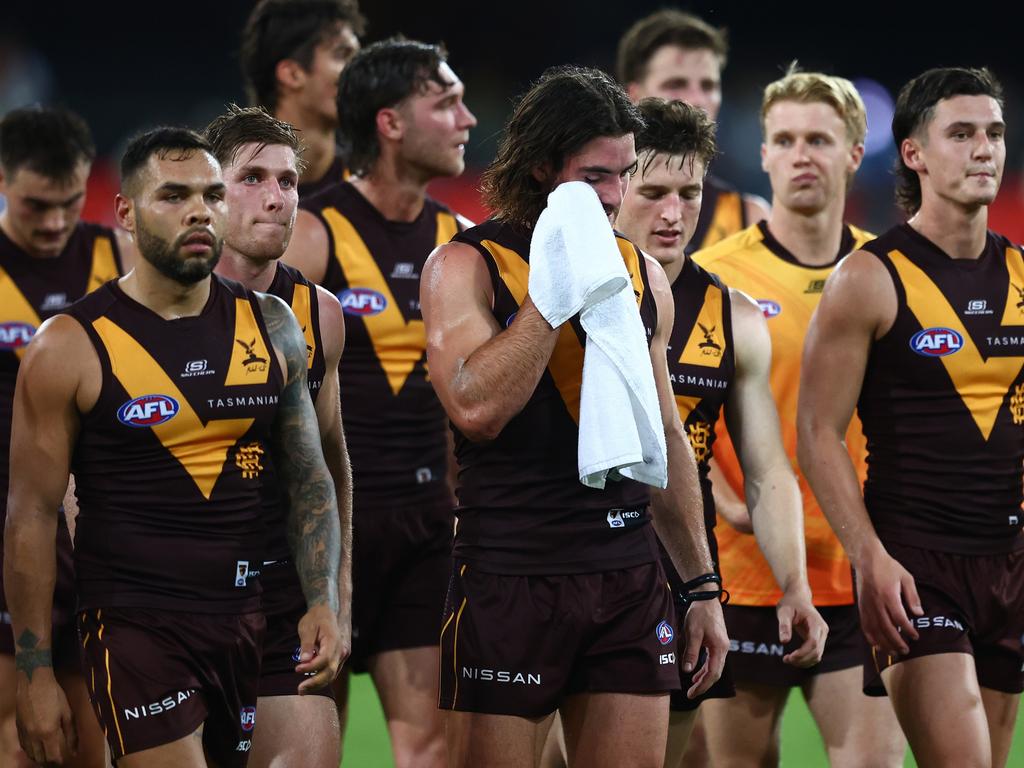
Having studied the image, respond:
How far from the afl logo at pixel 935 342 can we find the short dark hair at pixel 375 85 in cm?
216

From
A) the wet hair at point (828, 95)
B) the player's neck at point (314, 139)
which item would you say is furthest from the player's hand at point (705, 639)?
the player's neck at point (314, 139)

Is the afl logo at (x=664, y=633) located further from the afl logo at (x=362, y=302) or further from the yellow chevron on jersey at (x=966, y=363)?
the afl logo at (x=362, y=302)

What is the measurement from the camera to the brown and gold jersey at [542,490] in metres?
3.98

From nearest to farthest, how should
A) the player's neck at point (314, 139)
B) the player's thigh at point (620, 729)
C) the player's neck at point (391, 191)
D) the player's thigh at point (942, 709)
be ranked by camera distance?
1. the player's thigh at point (620, 729)
2. the player's thigh at point (942, 709)
3. the player's neck at point (391, 191)
4. the player's neck at point (314, 139)

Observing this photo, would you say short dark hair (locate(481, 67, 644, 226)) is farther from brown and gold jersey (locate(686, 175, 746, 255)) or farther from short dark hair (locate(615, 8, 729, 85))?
short dark hair (locate(615, 8, 729, 85))

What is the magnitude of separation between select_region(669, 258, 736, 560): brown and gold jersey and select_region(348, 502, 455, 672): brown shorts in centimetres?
107

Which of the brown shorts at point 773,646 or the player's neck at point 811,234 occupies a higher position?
the player's neck at point 811,234

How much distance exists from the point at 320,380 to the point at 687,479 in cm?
119

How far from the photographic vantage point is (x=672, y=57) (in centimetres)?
777

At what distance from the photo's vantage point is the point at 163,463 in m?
4.13

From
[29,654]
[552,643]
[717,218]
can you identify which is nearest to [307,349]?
[29,654]

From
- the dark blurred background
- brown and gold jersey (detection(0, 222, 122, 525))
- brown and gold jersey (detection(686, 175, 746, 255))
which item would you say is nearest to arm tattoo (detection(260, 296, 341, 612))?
brown and gold jersey (detection(0, 222, 122, 525))

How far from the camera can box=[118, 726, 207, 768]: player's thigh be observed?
3.98m

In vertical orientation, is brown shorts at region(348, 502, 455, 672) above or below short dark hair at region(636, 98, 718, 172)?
below
